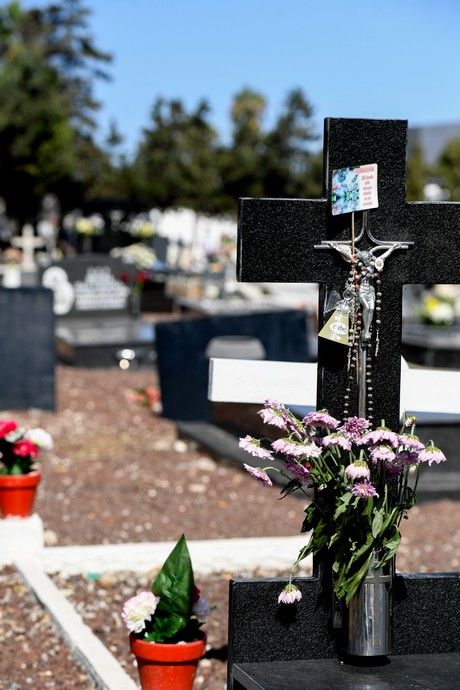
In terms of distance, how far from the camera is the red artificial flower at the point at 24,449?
5871 millimetres

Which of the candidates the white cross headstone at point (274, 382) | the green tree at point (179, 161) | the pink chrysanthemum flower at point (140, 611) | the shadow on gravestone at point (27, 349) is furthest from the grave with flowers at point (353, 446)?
the green tree at point (179, 161)

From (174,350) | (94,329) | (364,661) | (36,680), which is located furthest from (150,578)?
(94,329)

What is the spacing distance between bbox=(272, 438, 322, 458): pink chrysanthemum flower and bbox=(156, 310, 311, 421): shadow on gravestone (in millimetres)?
6413

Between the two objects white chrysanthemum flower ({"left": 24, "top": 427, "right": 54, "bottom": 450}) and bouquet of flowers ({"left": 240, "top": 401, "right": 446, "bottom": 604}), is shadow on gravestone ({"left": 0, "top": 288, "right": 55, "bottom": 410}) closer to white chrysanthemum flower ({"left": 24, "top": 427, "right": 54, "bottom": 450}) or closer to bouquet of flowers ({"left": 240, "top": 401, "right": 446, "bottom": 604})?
white chrysanthemum flower ({"left": 24, "top": 427, "right": 54, "bottom": 450})

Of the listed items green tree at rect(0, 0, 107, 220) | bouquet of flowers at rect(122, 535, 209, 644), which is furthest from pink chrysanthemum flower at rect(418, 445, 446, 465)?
green tree at rect(0, 0, 107, 220)

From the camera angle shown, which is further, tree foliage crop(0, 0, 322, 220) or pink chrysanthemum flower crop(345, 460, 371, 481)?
tree foliage crop(0, 0, 322, 220)

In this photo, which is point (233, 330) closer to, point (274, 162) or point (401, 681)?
point (401, 681)

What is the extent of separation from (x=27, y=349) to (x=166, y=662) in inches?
278

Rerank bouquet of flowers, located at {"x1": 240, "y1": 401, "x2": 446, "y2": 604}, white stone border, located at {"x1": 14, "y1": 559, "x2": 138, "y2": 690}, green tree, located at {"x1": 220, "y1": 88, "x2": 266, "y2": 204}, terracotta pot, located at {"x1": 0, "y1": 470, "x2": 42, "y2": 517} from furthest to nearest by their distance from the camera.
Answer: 1. green tree, located at {"x1": 220, "y1": 88, "x2": 266, "y2": 204}
2. terracotta pot, located at {"x1": 0, "y1": 470, "x2": 42, "y2": 517}
3. white stone border, located at {"x1": 14, "y1": 559, "x2": 138, "y2": 690}
4. bouquet of flowers, located at {"x1": 240, "y1": 401, "x2": 446, "y2": 604}

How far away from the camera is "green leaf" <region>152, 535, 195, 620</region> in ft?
12.0

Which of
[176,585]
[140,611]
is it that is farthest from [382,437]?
[140,611]

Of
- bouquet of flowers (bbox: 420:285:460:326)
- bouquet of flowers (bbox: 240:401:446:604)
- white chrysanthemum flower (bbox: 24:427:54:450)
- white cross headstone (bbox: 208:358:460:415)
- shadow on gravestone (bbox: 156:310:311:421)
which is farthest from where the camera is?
bouquet of flowers (bbox: 420:285:460:326)

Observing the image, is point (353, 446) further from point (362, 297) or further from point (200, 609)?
point (200, 609)

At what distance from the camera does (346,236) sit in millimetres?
3840
